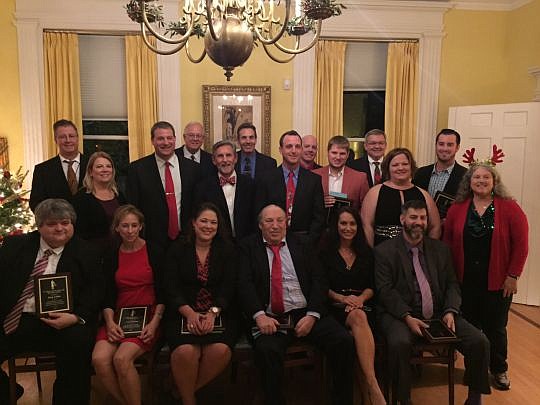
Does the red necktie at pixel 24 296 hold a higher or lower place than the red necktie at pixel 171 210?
lower

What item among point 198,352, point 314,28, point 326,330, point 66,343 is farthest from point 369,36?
point 66,343

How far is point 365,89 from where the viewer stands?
5684 mm

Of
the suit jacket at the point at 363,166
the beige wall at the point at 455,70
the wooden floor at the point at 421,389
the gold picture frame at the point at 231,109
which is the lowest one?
the wooden floor at the point at 421,389

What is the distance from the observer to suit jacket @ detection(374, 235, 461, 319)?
2949 millimetres

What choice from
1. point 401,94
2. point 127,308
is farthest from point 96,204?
point 401,94

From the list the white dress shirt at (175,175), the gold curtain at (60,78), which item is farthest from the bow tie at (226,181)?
the gold curtain at (60,78)

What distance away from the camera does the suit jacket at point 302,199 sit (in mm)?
3404

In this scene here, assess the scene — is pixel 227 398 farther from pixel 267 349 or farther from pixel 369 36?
pixel 369 36

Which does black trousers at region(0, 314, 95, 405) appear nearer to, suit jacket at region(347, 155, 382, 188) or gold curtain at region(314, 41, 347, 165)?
suit jacket at region(347, 155, 382, 188)

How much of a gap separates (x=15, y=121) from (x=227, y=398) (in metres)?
3.88

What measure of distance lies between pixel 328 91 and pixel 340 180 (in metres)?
2.09

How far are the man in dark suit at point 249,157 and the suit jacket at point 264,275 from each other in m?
1.03

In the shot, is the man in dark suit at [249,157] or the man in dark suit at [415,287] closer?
the man in dark suit at [415,287]

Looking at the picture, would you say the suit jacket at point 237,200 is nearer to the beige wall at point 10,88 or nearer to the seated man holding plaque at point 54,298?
the seated man holding plaque at point 54,298
